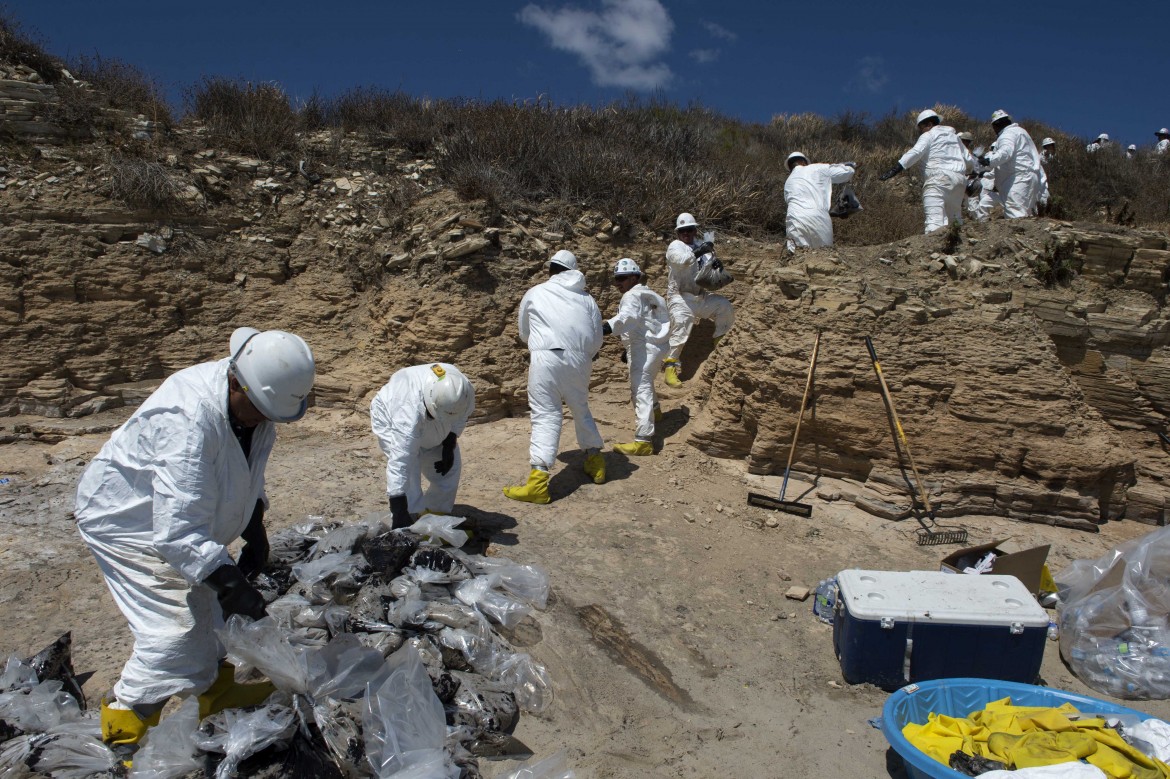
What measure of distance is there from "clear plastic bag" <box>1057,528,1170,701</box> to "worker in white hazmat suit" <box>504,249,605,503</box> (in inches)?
132

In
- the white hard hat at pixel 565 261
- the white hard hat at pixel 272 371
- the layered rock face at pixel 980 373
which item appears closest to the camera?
the white hard hat at pixel 272 371

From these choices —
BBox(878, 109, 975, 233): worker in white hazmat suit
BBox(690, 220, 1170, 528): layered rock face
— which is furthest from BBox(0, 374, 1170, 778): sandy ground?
BBox(878, 109, 975, 233): worker in white hazmat suit

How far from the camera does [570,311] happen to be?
5941 millimetres

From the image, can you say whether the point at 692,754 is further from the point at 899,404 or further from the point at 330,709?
the point at 899,404

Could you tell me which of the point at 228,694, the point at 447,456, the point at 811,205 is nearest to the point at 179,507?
the point at 228,694

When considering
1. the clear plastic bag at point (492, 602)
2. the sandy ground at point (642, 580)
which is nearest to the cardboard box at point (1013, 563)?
the sandy ground at point (642, 580)

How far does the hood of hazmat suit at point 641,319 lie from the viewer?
6887 mm

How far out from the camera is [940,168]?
8.09 meters

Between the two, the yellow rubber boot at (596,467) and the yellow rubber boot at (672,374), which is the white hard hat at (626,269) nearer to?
the yellow rubber boot at (672,374)

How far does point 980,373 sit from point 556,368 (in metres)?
3.31

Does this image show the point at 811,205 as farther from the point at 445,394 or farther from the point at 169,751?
the point at 169,751

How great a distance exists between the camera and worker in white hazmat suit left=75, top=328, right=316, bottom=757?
264 centimetres

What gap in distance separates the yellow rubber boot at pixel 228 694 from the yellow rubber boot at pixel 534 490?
2.60m

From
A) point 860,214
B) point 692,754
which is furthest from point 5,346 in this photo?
point 860,214
